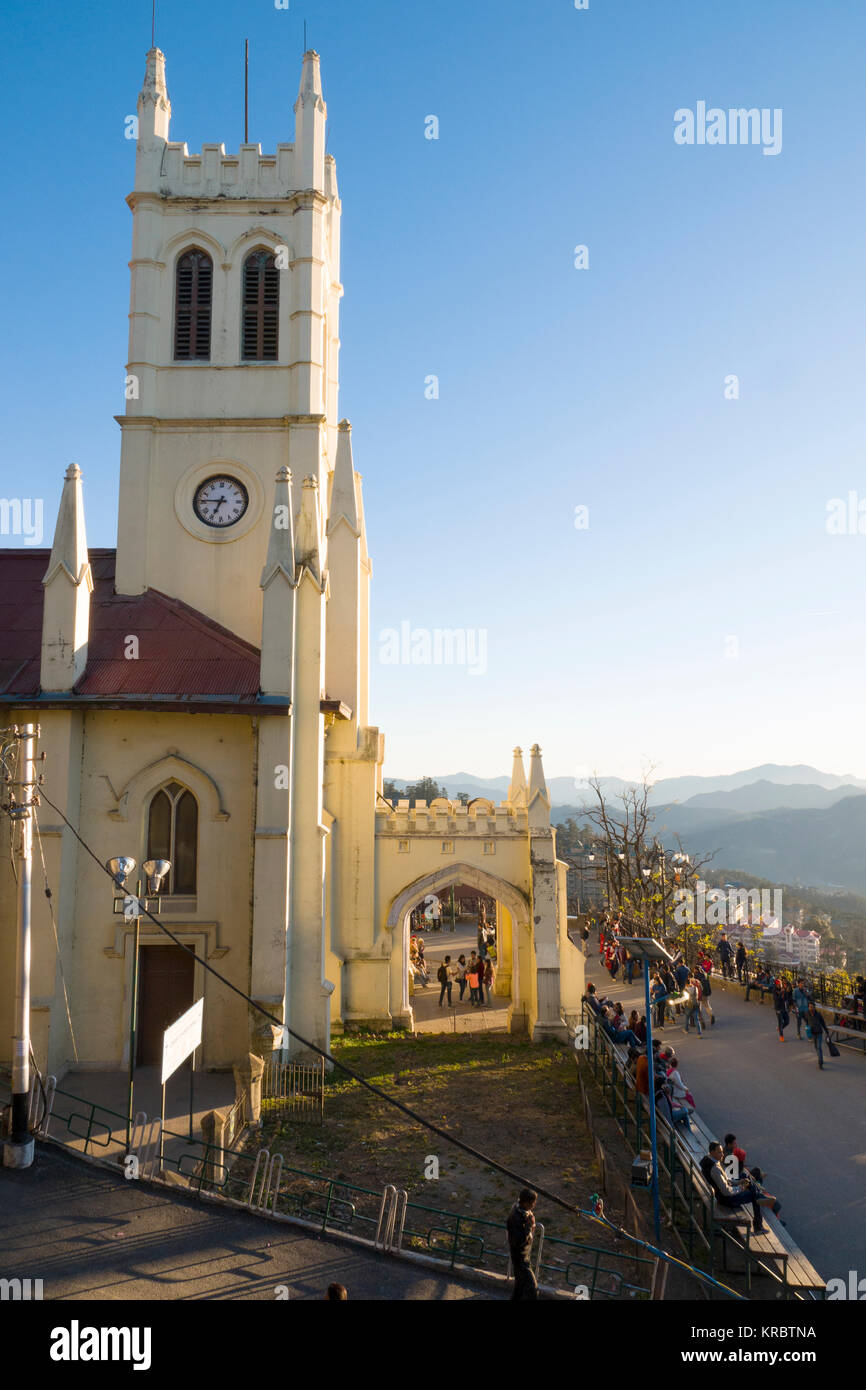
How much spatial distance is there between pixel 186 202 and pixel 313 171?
12.0 ft

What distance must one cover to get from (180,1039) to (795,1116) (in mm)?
11988

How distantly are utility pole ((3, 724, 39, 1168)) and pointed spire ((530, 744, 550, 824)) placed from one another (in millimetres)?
13900

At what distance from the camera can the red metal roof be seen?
1964cm

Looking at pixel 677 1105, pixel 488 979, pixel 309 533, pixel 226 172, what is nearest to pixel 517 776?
pixel 488 979

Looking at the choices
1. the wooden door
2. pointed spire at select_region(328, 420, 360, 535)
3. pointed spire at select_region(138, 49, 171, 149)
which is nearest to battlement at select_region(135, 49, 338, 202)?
pointed spire at select_region(138, 49, 171, 149)

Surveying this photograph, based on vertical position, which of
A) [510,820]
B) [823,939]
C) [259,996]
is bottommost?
[823,939]

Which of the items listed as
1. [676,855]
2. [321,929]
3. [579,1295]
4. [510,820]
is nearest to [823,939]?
[676,855]

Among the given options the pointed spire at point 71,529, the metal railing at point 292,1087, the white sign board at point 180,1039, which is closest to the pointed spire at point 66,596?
the pointed spire at point 71,529

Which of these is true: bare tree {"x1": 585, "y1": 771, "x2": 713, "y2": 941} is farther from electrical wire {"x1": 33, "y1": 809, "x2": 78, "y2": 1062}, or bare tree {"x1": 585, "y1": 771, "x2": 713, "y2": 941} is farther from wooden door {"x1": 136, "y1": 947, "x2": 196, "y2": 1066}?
electrical wire {"x1": 33, "y1": 809, "x2": 78, "y2": 1062}

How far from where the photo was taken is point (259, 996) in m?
18.3

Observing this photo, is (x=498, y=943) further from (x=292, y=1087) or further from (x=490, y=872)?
(x=292, y=1087)

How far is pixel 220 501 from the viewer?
24250mm
